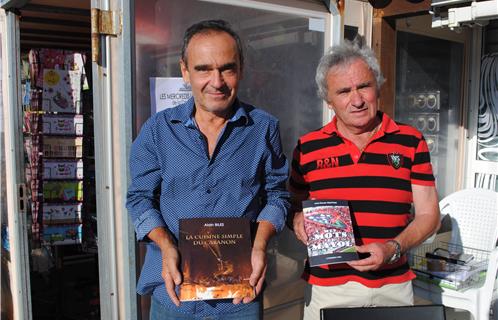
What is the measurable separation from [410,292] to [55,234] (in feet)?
10.1

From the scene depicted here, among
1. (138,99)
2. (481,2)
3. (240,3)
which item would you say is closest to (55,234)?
(138,99)

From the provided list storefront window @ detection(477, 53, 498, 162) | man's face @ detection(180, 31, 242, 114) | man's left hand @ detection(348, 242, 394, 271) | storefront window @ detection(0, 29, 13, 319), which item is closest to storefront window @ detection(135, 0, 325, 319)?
man's face @ detection(180, 31, 242, 114)

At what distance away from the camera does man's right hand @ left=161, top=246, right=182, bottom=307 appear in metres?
1.58

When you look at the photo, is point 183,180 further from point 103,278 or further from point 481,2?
point 481,2

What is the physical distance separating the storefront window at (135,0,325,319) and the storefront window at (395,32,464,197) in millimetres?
1064

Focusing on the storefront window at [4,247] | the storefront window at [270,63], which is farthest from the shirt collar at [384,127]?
the storefront window at [4,247]

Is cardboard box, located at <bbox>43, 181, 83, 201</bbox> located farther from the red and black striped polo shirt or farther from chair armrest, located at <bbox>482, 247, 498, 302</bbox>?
chair armrest, located at <bbox>482, 247, 498, 302</bbox>

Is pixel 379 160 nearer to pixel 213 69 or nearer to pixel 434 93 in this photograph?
pixel 213 69

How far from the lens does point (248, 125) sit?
181 centimetres

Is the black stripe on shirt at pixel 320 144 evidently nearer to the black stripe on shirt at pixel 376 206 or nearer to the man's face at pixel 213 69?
the black stripe on shirt at pixel 376 206

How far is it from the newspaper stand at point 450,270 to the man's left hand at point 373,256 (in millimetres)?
1302

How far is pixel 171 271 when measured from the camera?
159cm

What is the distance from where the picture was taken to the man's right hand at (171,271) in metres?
1.58

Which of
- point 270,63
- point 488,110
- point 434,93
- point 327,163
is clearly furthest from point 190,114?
point 488,110
